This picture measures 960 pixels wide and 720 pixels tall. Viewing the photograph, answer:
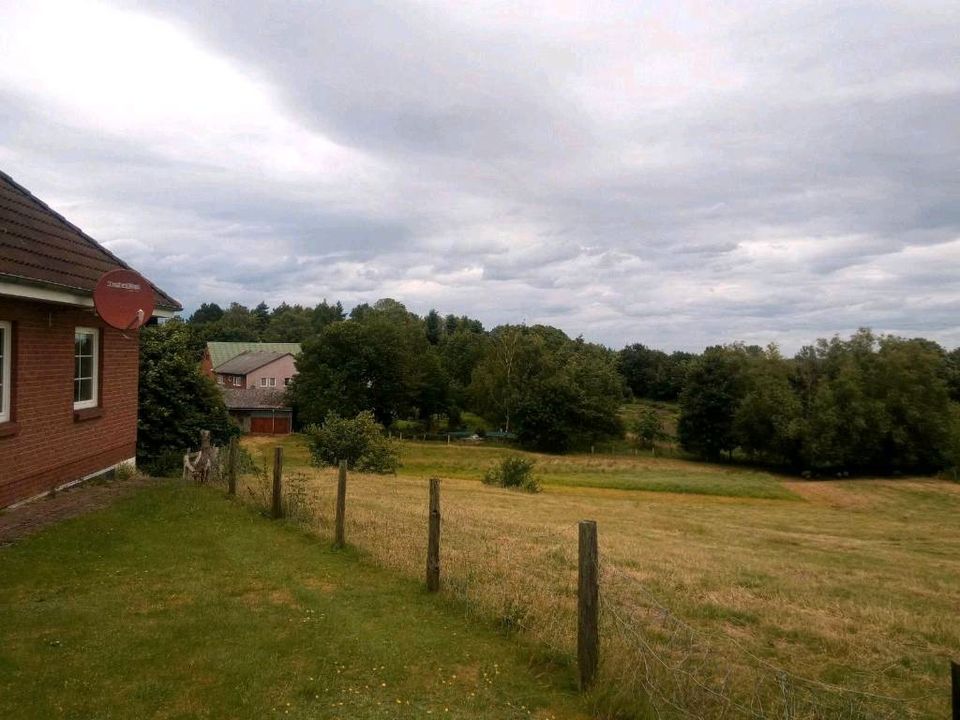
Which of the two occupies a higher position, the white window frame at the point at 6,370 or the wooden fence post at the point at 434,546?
the white window frame at the point at 6,370

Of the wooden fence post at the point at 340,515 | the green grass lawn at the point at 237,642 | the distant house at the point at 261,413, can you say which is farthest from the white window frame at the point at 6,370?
the distant house at the point at 261,413

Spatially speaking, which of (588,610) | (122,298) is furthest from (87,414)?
(588,610)

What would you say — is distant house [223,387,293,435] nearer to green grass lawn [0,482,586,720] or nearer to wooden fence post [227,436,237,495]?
wooden fence post [227,436,237,495]

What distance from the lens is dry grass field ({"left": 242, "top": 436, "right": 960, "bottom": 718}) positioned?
5500 mm

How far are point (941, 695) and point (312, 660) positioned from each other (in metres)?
6.19

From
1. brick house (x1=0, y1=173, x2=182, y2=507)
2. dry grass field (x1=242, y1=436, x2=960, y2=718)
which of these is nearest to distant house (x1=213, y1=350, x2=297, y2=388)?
dry grass field (x1=242, y1=436, x2=960, y2=718)

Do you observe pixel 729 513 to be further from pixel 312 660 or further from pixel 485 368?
pixel 485 368

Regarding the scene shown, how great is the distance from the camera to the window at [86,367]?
12090 millimetres

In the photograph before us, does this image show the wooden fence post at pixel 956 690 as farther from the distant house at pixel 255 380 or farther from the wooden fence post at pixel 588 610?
the distant house at pixel 255 380

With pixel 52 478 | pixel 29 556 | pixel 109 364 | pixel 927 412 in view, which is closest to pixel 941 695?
pixel 29 556

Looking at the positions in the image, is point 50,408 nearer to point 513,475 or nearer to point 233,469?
point 233,469

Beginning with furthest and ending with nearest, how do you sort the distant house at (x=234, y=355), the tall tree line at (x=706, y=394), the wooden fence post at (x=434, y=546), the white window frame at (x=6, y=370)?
the distant house at (x=234, y=355) → the tall tree line at (x=706, y=394) → the white window frame at (x=6, y=370) → the wooden fence post at (x=434, y=546)

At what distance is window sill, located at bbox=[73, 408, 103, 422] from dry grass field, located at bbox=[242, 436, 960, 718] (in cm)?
296

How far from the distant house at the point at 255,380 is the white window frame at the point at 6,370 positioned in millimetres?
50414
